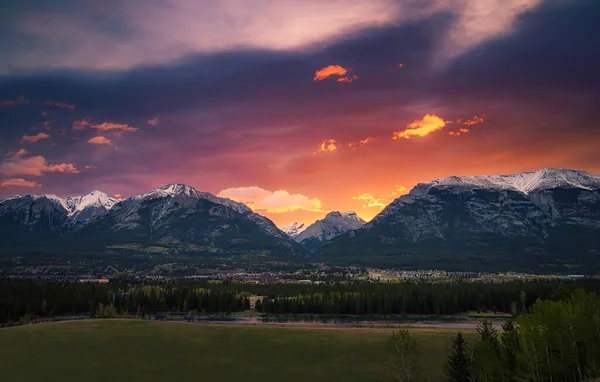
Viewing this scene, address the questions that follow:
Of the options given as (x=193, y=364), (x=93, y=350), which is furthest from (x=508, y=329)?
(x=93, y=350)

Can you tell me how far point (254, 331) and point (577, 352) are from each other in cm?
9010

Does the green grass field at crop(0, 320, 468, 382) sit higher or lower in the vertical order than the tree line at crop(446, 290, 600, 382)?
lower

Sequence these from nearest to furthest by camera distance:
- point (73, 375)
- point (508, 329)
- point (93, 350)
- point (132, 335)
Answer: point (508, 329), point (73, 375), point (93, 350), point (132, 335)

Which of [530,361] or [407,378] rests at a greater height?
[530,361]

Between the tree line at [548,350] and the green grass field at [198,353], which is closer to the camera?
the tree line at [548,350]

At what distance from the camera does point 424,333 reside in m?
141

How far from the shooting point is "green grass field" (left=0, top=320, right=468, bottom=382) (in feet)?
344

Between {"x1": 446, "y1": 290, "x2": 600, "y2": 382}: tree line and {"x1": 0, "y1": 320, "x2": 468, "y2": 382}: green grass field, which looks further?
{"x1": 0, "y1": 320, "x2": 468, "y2": 382}: green grass field

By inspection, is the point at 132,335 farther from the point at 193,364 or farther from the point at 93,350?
the point at 193,364

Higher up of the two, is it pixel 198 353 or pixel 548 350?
pixel 548 350

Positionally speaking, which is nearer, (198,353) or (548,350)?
(548,350)

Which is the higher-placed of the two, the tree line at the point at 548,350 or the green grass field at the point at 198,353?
the tree line at the point at 548,350

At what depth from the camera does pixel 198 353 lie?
123 meters

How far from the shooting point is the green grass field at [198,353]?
104875mm
